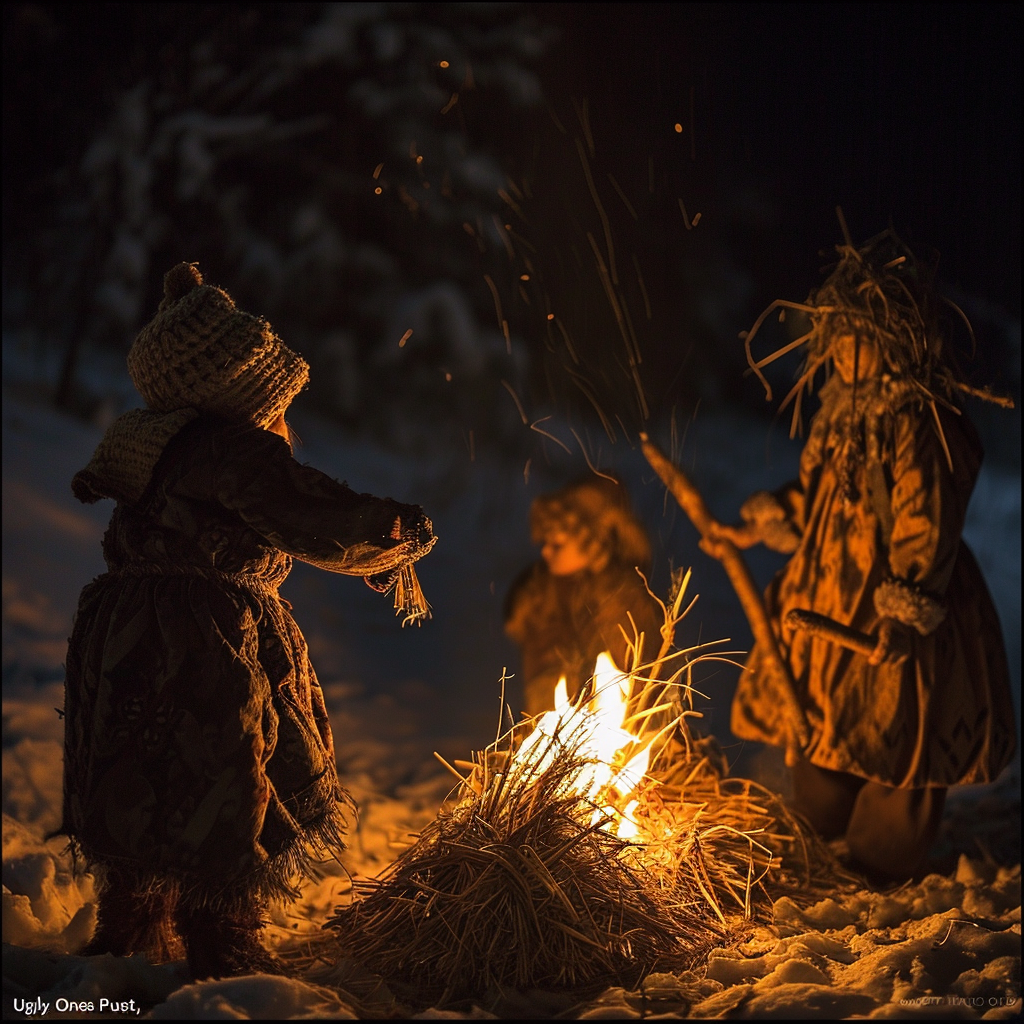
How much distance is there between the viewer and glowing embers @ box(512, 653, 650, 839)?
2980 mm

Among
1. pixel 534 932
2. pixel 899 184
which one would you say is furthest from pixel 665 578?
pixel 899 184

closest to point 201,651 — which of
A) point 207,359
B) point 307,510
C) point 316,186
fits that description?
point 307,510

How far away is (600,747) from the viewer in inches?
125

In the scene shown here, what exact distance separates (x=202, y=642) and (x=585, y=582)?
6.33 feet


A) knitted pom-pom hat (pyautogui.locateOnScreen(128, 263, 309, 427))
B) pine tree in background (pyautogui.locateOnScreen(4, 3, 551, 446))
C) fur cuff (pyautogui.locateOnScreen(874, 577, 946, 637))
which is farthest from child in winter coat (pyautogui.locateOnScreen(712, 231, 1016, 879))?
pine tree in background (pyautogui.locateOnScreen(4, 3, 551, 446))

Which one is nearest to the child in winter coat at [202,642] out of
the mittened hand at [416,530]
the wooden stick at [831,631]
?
the mittened hand at [416,530]

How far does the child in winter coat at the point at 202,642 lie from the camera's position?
7.84 feet

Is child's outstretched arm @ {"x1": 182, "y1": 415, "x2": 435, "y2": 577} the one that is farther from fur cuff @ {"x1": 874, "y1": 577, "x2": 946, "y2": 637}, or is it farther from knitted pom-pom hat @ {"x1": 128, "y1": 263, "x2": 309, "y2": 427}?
fur cuff @ {"x1": 874, "y1": 577, "x2": 946, "y2": 637}

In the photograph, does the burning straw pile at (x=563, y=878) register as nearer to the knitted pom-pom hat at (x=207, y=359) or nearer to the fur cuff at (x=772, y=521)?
the fur cuff at (x=772, y=521)

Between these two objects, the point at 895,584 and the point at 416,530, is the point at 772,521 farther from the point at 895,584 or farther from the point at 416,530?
the point at 416,530

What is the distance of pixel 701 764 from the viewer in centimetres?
356

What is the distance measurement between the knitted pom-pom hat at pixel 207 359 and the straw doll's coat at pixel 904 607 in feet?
6.61

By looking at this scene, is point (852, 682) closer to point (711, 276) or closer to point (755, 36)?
point (755, 36)

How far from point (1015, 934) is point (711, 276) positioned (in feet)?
24.5
